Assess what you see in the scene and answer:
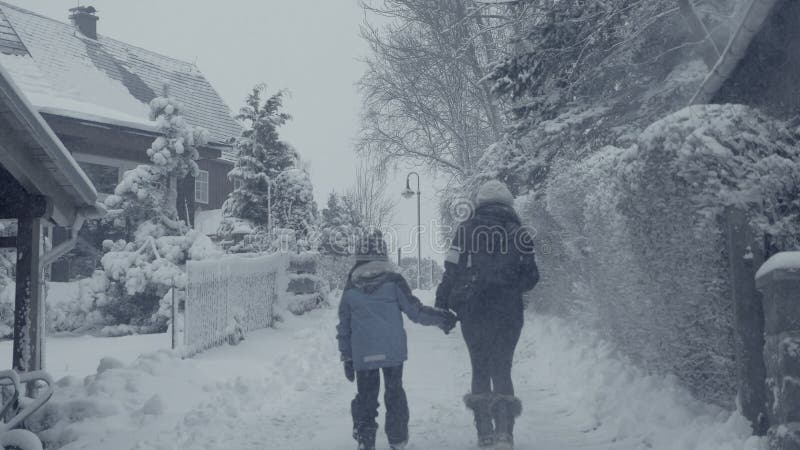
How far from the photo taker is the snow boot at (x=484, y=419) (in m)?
5.50

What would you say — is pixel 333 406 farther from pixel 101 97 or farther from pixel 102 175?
pixel 101 97

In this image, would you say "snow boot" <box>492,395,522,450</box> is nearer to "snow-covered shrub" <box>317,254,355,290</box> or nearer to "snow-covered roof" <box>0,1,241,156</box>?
"snow-covered roof" <box>0,1,241,156</box>

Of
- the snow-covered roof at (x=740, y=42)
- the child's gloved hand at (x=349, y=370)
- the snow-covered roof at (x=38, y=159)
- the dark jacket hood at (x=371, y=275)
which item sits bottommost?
the child's gloved hand at (x=349, y=370)

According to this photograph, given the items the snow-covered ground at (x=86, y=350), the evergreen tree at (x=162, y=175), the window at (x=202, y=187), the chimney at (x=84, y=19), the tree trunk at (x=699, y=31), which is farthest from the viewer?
the chimney at (x=84, y=19)

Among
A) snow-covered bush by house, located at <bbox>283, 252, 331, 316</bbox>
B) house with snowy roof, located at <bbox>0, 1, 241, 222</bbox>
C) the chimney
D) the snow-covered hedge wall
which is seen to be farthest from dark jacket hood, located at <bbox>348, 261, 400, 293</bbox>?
the chimney

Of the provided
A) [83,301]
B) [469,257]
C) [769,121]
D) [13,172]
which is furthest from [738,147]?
[83,301]

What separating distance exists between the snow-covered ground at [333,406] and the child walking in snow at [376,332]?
1.32ft

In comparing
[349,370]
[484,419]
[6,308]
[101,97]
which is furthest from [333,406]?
[101,97]

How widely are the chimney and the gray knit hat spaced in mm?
27634

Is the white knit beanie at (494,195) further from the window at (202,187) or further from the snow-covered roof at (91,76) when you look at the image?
the window at (202,187)

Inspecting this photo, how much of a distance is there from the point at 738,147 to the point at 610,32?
741cm

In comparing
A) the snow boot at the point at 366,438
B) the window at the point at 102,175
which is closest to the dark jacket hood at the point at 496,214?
the snow boot at the point at 366,438

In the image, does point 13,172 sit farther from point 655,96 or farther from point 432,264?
point 432,264

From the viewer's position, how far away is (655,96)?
11.3 m
